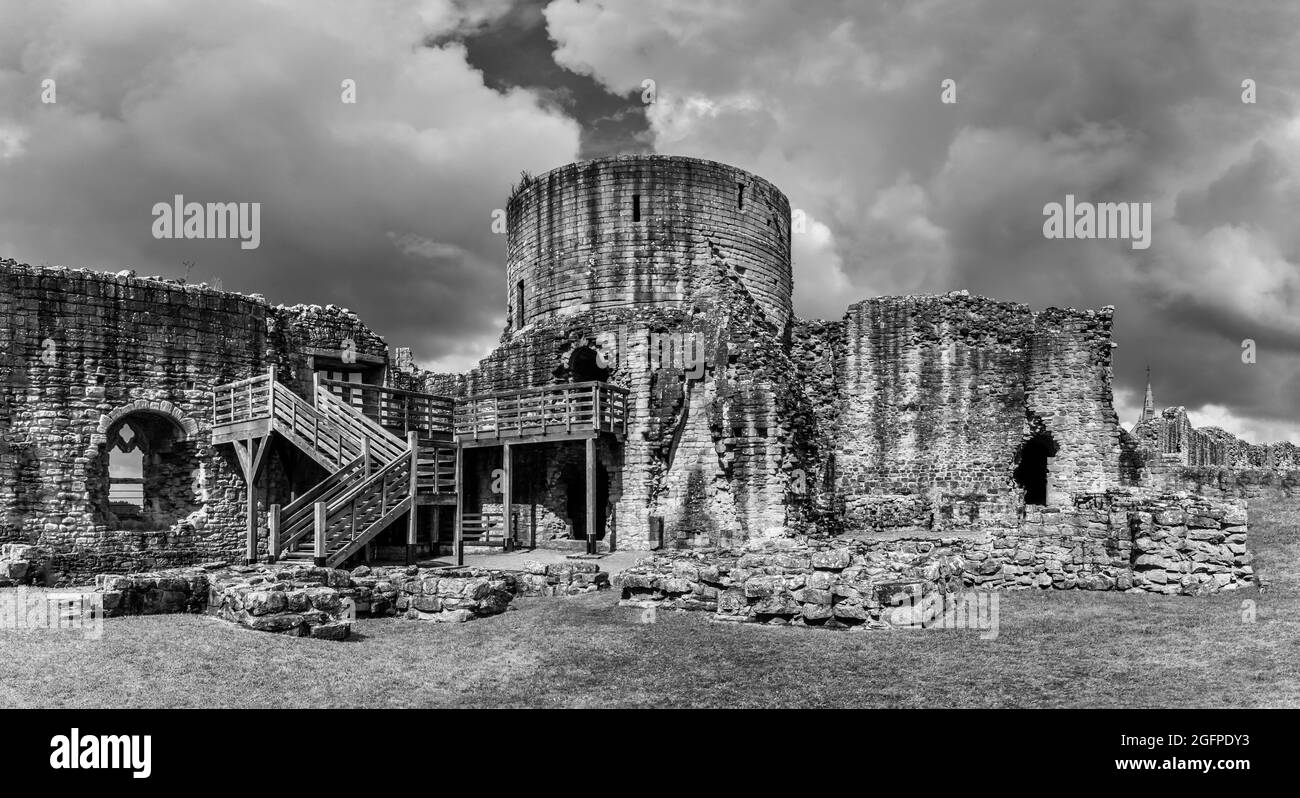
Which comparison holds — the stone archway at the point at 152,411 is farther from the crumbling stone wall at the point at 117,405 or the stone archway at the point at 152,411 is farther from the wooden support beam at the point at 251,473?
the wooden support beam at the point at 251,473

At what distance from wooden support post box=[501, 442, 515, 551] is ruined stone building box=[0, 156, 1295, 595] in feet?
0.61

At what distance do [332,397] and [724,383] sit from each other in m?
10.3

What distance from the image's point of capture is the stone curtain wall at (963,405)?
98.1 feet

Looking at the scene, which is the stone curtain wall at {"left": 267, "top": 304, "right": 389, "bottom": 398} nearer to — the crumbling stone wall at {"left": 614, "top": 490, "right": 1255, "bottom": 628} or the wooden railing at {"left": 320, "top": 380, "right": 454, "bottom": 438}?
the wooden railing at {"left": 320, "top": 380, "right": 454, "bottom": 438}

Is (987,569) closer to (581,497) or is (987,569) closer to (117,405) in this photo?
(581,497)

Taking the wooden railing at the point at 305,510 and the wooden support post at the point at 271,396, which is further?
the wooden support post at the point at 271,396

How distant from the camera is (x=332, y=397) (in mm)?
23641

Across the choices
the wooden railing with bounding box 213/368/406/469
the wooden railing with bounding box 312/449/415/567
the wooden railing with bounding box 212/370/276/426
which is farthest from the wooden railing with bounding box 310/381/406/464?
the wooden railing with bounding box 212/370/276/426

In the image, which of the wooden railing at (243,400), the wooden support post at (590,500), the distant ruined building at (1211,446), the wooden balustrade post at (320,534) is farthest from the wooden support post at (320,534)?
the distant ruined building at (1211,446)

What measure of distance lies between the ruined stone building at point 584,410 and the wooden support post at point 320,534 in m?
0.05

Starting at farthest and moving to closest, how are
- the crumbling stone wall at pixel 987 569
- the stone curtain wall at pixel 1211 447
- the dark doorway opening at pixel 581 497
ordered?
the stone curtain wall at pixel 1211 447 → the dark doorway opening at pixel 581 497 → the crumbling stone wall at pixel 987 569

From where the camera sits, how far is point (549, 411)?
2755cm
